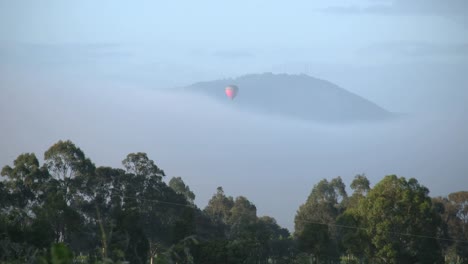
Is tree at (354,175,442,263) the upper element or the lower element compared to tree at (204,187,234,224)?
lower

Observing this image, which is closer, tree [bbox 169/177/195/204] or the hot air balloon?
tree [bbox 169/177/195/204]

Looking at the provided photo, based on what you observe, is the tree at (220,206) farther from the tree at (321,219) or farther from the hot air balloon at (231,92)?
the hot air balloon at (231,92)

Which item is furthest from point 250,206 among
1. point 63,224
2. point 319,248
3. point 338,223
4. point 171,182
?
point 63,224

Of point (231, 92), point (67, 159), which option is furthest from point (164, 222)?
point (231, 92)

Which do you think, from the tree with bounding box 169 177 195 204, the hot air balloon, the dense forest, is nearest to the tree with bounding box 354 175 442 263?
the dense forest

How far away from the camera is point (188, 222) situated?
56750mm

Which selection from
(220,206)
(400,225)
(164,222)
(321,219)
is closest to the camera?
(400,225)

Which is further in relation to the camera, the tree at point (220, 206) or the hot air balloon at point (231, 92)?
the hot air balloon at point (231, 92)

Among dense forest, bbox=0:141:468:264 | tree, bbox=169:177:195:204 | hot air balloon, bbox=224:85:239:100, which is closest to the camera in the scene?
dense forest, bbox=0:141:468:264

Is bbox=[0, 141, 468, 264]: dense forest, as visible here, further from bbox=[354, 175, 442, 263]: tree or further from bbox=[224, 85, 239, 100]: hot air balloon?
bbox=[224, 85, 239, 100]: hot air balloon

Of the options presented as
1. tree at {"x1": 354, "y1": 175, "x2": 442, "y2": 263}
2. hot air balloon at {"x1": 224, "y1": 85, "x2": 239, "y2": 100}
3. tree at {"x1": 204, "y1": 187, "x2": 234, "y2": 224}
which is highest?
hot air balloon at {"x1": 224, "y1": 85, "x2": 239, "y2": 100}

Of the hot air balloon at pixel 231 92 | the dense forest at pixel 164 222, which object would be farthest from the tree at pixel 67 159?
the hot air balloon at pixel 231 92

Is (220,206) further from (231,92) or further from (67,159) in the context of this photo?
(231,92)

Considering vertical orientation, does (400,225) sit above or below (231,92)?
below
